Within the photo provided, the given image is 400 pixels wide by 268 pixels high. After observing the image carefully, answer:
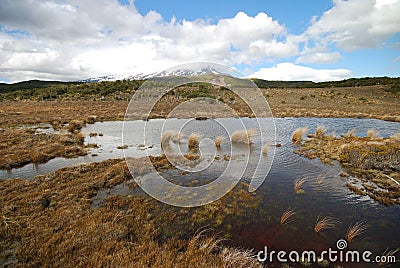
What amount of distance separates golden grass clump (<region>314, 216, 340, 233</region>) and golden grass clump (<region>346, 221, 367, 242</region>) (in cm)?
43

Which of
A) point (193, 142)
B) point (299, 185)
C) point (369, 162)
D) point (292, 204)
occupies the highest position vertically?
point (193, 142)

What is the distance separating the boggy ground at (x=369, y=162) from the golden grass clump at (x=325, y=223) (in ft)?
9.17

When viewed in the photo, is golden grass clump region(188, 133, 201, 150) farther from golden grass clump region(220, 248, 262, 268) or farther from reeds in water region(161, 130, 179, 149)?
golden grass clump region(220, 248, 262, 268)

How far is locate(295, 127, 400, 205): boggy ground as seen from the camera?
30.6 feet

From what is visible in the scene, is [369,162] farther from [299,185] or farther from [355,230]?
[355,230]

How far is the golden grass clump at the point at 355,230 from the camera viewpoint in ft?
21.5

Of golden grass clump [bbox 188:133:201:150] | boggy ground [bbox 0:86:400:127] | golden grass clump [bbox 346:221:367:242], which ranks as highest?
boggy ground [bbox 0:86:400:127]

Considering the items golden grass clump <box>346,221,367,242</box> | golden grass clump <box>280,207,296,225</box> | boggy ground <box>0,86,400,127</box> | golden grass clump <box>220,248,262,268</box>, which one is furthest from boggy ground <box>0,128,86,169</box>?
golden grass clump <box>346,221,367,242</box>

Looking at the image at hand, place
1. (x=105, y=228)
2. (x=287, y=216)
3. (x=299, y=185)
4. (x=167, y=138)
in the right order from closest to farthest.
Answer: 1. (x=105, y=228)
2. (x=287, y=216)
3. (x=299, y=185)
4. (x=167, y=138)

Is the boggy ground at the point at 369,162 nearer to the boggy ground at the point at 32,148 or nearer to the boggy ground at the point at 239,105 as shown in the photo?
the boggy ground at the point at 32,148

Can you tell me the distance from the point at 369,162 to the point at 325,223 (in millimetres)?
7327

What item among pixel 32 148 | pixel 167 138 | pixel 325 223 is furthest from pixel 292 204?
pixel 32 148

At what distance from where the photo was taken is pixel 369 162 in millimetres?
12047

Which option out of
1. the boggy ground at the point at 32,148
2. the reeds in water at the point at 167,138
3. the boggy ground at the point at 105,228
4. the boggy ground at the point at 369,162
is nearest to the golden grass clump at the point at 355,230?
the boggy ground at the point at 369,162
